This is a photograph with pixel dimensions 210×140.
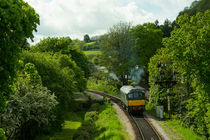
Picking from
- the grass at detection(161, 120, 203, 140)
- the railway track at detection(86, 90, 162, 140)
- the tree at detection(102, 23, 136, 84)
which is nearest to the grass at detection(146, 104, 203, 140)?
the grass at detection(161, 120, 203, 140)

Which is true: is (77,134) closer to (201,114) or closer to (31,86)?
(31,86)

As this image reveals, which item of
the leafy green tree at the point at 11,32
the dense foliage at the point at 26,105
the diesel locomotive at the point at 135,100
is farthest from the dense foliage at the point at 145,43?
the leafy green tree at the point at 11,32

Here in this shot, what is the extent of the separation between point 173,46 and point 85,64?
110ft

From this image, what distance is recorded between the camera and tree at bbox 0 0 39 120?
5570 mm

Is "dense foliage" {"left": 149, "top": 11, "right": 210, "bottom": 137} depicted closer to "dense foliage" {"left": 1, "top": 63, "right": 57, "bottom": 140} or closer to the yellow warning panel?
the yellow warning panel

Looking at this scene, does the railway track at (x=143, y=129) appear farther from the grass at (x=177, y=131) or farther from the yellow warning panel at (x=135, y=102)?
the yellow warning panel at (x=135, y=102)

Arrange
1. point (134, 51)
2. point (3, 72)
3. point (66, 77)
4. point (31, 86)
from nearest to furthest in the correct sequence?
point (3, 72) < point (31, 86) < point (66, 77) < point (134, 51)

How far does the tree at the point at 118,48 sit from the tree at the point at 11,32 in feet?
124

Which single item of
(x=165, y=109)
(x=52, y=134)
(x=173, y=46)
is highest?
(x=173, y=46)

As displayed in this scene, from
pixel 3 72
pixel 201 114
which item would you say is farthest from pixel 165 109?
pixel 3 72

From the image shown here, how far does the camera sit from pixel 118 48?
46625 mm

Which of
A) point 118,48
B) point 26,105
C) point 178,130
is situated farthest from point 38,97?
point 118,48

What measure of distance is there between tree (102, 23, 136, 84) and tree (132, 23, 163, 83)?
1628mm

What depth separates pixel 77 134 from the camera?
20.1 meters
